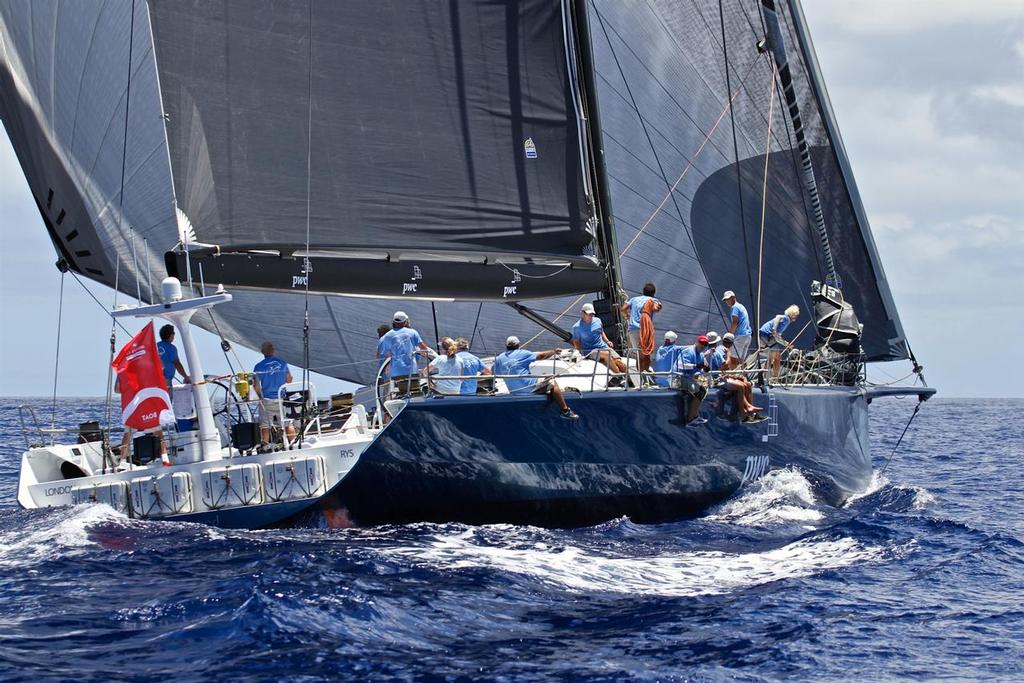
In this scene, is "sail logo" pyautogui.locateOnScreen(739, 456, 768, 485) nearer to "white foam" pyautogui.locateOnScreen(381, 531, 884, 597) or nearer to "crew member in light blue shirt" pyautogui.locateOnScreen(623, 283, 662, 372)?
"crew member in light blue shirt" pyautogui.locateOnScreen(623, 283, 662, 372)

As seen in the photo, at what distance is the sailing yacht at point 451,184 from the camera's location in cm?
1268

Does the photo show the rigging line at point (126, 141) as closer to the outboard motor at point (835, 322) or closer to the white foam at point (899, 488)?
the outboard motor at point (835, 322)

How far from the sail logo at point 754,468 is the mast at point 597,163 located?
92.4 inches

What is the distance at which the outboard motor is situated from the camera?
16.9 m

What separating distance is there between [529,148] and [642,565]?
18.8ft

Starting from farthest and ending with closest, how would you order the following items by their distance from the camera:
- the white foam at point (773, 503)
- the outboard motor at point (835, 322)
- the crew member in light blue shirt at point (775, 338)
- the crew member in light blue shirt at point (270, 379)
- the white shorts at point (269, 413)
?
the outboard motor at point (835, 322), the crew member in light blue shirt at point (775, 338), the white foam at point (773, 503), the crew member in light blue shirt at point (270, 379), the white shorts at point (269, 413)

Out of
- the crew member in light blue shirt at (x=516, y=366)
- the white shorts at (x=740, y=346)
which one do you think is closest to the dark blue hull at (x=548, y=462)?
the crew member in light blue shirt at (x=516, y=366)

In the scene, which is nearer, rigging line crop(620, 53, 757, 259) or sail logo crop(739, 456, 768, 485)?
sail logo crop(739, 456, 768, 485)

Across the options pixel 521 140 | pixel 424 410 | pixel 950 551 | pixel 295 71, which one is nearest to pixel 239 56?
pixel 295 71

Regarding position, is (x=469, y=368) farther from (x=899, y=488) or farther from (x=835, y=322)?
(x=899, y=488)

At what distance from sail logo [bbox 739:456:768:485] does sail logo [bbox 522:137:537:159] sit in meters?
4.34

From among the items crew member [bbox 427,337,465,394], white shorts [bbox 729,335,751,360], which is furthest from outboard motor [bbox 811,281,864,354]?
crew member [bbox 427,337,465,394]

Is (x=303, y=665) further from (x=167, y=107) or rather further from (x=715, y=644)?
(x=167, y=107)

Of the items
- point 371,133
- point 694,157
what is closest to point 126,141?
point 371,133
